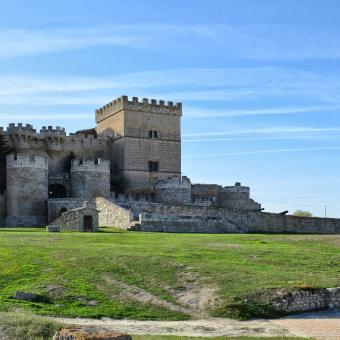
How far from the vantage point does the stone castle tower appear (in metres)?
61.3

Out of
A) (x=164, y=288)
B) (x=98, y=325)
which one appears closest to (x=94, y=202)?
(x=164, y=288)

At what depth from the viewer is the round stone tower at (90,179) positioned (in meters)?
55.1

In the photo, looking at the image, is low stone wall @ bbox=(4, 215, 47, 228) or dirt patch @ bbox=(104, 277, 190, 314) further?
low stone wall @ bbox=(4, 215, 47, 228)

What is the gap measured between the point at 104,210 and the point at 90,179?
7.88 metres

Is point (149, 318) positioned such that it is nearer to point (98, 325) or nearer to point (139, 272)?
point (98, 325)

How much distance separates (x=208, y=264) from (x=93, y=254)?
4.65 meters

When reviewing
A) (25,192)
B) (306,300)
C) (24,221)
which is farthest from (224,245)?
(25,192)

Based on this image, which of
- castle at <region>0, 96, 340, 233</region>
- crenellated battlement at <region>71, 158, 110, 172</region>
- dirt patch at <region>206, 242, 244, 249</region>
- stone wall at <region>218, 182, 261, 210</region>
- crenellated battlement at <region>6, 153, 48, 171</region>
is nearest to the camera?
dirt patch at <region>206, 242, 244, 249</region>

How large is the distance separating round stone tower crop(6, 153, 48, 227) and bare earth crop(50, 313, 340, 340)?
33060mm

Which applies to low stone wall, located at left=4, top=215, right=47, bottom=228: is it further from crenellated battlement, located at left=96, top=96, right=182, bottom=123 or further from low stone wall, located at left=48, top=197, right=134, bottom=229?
crenellated battlement, located at left=96, top=96, right=182, bottom=123

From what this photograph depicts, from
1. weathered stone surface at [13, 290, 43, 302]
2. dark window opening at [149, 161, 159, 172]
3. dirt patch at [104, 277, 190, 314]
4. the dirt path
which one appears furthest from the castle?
the dirt path

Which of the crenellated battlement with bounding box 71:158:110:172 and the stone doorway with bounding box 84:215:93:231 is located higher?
the crenellated battlement with bounding box 71:158:110:172

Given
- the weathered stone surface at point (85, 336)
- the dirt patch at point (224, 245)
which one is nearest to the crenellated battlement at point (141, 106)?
the dirt patch at point (224, 245)

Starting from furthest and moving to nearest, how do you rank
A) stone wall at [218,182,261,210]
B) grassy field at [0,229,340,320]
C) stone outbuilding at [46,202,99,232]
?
stone wall at [218,182,261,210], stone outbuilding at [46,202,99,232], grassy field at [0,229,340,320]
